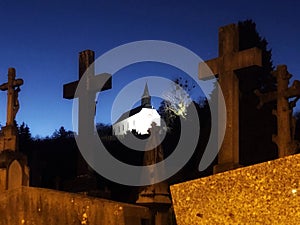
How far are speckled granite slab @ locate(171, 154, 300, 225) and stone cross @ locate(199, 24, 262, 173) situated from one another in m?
6.36

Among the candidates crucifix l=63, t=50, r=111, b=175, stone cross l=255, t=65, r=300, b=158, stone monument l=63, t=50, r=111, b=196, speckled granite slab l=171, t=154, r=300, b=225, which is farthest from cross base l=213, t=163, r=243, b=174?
speckled granite slab l=171, t=154, r=300, b=225

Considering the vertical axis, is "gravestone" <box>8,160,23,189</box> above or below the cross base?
above

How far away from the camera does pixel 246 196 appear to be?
233 cm

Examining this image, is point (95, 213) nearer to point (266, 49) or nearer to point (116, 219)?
point (116, 219)

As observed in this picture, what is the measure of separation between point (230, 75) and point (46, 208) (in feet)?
19.7

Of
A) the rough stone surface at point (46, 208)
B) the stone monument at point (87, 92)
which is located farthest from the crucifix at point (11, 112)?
the rough stone surface at point (46, 208)

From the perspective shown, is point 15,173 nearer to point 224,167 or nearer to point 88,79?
point 88,79

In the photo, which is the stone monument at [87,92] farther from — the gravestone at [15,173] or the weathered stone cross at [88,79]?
the gravestone at [15,173]

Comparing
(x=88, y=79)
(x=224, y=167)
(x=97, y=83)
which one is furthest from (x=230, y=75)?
(x=88, y=79)

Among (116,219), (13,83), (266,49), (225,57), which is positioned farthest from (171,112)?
(116,219)

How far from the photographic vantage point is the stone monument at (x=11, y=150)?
12022 mm

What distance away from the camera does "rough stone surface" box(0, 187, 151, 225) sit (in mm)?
3816

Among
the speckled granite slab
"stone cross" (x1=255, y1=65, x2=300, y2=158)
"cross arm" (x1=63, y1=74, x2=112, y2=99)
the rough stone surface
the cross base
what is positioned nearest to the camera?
the speckled granite slab

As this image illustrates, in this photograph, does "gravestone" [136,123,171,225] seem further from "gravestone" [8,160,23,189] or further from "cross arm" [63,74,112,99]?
"gravestone" [8,160,23,189]
